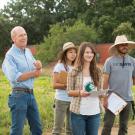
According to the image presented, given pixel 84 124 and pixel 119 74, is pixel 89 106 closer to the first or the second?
pixel 84 124

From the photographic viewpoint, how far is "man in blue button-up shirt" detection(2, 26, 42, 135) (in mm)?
5391

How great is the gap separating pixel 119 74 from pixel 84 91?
140 centimetres

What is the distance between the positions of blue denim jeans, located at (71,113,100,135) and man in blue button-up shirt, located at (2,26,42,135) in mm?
743

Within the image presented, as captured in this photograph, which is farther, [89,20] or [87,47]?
[89,20]

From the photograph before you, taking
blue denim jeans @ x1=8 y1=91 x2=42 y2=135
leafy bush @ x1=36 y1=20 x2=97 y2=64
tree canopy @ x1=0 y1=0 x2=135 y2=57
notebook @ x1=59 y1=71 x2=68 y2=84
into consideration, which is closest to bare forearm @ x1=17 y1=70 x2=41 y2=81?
blue denim jeans @ x1=8 y1=91 x2=42 y2=135

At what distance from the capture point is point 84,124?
5.09 m

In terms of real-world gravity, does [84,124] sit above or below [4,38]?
below

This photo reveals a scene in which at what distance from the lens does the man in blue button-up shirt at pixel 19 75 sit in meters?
5.39

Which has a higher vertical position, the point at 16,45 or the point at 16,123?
the point at 16,45

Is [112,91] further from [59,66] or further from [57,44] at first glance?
[57,44]

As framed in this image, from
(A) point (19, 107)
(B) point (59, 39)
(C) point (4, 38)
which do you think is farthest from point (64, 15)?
(A) point (19, 107)

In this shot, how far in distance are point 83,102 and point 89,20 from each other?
4626 centimetres

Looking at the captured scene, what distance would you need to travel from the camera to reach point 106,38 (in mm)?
48312

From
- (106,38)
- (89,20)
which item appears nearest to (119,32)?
(106,38)
